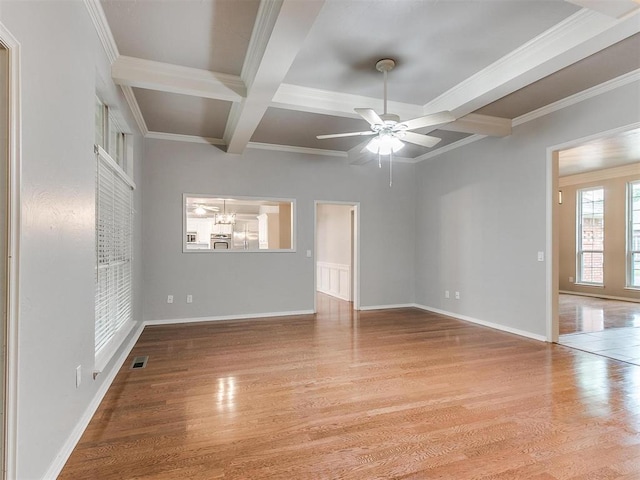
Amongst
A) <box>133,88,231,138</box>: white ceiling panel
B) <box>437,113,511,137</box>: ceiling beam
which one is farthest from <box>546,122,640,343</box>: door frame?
<box>133,88,231,138</box>: white ceiling panel

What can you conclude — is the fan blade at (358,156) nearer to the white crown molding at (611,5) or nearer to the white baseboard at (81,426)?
the white crown molding at (611,5)

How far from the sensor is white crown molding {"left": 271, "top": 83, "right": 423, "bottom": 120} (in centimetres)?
372

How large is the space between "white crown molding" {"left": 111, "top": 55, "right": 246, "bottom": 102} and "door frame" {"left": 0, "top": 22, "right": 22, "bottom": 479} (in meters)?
1.99

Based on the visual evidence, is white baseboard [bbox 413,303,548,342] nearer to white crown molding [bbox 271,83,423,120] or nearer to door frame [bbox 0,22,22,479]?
white crown molding [bbox 271,83,423,120]

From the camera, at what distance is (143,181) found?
17.0 feet

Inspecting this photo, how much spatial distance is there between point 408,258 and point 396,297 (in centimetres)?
79

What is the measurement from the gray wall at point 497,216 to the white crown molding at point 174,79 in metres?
3.64

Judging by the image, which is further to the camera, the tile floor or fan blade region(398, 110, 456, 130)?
the tile floor

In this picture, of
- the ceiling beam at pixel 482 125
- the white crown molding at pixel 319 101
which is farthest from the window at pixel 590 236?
the white crown molding at pixel 319 101

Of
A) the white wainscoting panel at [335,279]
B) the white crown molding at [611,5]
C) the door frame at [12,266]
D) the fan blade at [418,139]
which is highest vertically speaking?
the white crown molding at [611,5]

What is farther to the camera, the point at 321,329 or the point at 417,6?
the point at 321,329

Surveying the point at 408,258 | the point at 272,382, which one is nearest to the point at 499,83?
the point at 272,382

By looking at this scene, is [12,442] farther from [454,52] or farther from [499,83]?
[499,83]

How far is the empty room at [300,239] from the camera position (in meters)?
1.81
